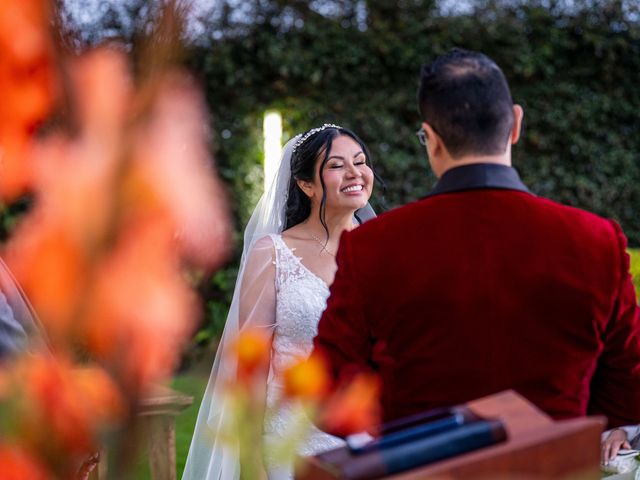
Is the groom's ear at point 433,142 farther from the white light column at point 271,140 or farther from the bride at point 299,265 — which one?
the white light column at point 271,140

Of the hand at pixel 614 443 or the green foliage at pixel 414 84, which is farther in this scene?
the green foliage at pixel 414 84

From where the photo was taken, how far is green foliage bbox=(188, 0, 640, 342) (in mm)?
7738

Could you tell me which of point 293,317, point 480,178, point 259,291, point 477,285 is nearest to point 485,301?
point 477,285

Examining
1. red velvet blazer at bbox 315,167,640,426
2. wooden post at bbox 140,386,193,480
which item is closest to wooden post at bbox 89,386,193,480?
wooden post at bbox 140,386,193,480

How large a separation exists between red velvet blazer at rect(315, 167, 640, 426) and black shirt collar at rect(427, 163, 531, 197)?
0.01m

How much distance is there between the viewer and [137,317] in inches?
19.3

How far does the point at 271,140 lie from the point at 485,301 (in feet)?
19.8

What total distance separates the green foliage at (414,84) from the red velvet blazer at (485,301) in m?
6.13

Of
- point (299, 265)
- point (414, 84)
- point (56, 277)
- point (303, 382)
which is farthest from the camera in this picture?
point (414, 84)

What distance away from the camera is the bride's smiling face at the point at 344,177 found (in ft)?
10.6

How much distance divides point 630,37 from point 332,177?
226 inches

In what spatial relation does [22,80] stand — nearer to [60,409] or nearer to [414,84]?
[60,409]

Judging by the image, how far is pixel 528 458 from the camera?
96 centimetres

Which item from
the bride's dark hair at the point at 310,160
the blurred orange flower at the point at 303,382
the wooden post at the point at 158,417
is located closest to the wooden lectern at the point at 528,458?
the wooden post at the point at 158,417
